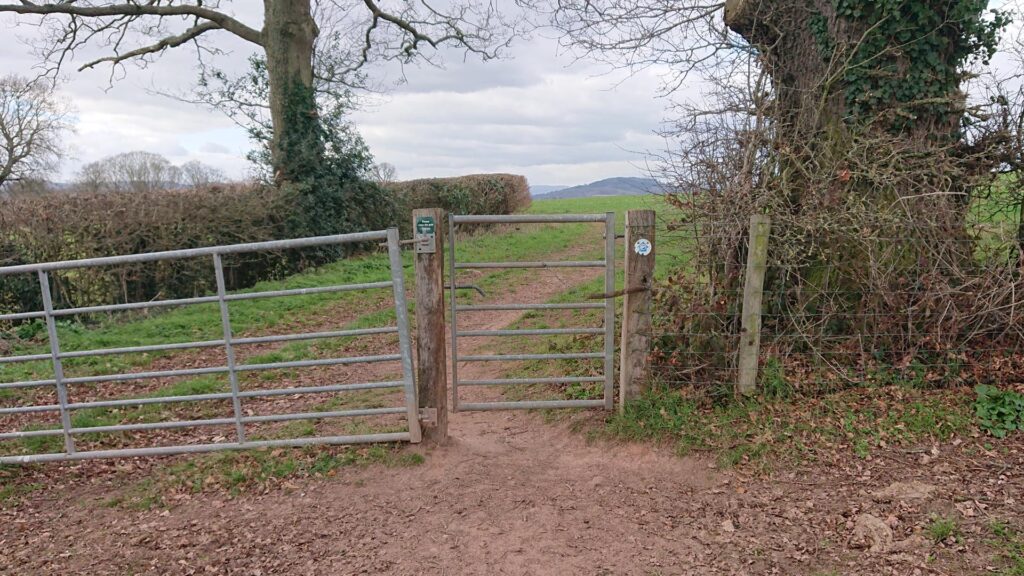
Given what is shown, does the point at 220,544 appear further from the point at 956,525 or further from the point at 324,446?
the point at 956,525

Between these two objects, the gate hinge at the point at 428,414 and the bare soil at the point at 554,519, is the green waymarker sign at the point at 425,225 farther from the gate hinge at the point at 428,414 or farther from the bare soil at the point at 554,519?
the bare soil at the point at 554,519

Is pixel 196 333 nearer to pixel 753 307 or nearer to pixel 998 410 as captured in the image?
pixel 753 307

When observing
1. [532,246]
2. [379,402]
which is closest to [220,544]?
[379,402]

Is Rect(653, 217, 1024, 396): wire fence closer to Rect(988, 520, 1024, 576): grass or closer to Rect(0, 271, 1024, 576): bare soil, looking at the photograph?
Rect(0, 271, 1024, 576): bare soil

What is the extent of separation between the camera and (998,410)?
199 inches

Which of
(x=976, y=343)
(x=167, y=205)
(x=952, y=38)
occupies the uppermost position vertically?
(x=952, y=38)

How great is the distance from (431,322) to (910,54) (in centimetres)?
537

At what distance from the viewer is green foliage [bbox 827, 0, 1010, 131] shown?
19.3 feet

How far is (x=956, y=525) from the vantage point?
376 cm

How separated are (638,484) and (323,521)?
2.26 metres

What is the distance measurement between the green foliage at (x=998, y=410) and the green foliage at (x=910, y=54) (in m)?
2.64

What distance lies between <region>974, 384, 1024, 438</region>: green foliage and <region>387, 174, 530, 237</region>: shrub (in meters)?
13.2

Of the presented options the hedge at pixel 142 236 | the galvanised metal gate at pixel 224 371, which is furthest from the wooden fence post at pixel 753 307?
the hedge at pixel 142 236

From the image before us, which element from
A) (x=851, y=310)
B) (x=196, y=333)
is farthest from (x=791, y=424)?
(x=196, y=333)
